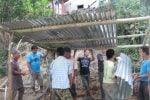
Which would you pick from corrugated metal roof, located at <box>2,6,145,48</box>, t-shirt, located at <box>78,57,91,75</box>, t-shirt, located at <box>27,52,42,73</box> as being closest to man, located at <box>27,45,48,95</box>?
t-shirt, located at <box>27,52,42,73</box>

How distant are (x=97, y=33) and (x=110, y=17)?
253 centimetres

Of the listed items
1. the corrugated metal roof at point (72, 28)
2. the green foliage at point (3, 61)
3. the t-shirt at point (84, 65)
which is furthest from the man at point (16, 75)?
the green foliage at point (3, 61)

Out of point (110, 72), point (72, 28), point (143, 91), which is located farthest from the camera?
point (143, 91)

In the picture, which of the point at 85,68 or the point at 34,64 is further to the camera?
the point at 34,64

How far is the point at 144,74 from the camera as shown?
8.31 m

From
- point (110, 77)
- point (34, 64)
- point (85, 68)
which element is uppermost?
point (34, 64)

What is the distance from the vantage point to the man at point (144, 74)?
816 centimetres

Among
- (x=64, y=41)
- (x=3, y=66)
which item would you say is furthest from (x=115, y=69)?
(x=3, y=66)

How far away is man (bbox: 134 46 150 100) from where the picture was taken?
8.16 meters

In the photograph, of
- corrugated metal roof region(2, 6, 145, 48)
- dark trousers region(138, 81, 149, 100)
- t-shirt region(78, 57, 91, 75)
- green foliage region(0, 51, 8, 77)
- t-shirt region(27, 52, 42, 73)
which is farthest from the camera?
green foliage region(0, 51, 8, 77)

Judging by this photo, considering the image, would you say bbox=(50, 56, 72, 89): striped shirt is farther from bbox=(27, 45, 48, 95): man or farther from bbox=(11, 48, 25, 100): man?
bbox=(27, 45, 48, 95): man

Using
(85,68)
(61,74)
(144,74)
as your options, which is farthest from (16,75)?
(144,74)

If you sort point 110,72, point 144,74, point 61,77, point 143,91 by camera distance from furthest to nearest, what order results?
1. point 143,91
2. point 144,74
3. point 61,77
4. point 110,72

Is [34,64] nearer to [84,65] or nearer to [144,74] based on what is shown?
[84,65]
